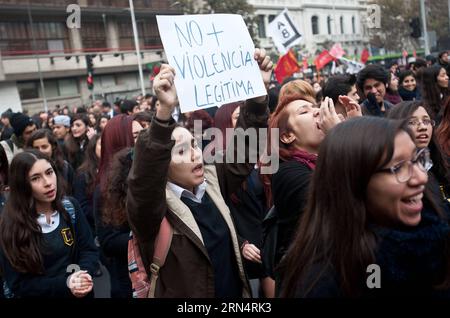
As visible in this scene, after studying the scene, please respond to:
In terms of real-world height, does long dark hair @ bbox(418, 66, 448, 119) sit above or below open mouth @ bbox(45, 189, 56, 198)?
above

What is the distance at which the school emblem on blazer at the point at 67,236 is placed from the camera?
271 cm

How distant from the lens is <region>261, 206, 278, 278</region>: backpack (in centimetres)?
217

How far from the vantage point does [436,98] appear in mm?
5469

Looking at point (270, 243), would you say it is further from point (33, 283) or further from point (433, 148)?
point (433, 148)

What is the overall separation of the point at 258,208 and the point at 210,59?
39.8 inches

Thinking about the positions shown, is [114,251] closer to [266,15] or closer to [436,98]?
[436,98]

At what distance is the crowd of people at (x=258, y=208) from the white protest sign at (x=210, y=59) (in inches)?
4.2

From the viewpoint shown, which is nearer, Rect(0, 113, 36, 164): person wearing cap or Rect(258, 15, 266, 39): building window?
Rect(0, 113, 36, 164): person wearing cap

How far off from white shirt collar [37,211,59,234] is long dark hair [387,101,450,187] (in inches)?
82.8

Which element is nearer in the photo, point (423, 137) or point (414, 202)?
point (414, 202)

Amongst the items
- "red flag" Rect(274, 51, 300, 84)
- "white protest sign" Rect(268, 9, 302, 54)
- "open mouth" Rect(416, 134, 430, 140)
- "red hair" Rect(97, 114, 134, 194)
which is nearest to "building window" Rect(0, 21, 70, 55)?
"red flag" Rect(274, 51, 300, 84)

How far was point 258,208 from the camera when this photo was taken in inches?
114

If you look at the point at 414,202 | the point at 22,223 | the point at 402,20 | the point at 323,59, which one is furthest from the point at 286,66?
the point at 402,20

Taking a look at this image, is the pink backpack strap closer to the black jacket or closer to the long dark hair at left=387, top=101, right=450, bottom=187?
the black jacket
